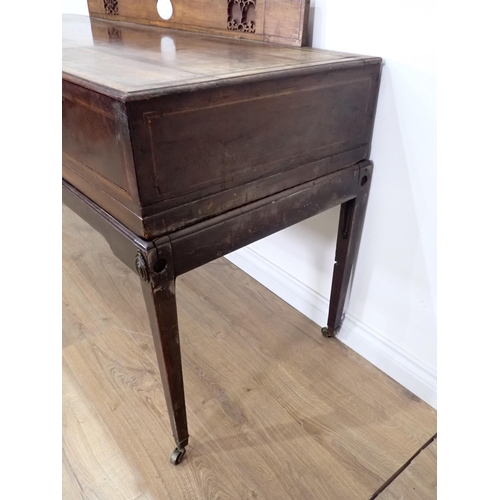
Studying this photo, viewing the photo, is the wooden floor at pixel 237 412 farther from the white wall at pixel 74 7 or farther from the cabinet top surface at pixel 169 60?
the white wall at pixel 74 7

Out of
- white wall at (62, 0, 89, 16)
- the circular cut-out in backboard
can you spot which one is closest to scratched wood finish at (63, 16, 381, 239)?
the circular cut-out in backboard

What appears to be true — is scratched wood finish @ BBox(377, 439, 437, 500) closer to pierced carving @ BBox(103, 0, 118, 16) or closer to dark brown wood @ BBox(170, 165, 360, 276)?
dark brown wood @ BBox(170, 165, 360, 276)

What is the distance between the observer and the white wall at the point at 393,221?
2.84ft

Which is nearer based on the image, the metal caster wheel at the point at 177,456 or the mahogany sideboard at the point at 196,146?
the mahogany sideboard at the point at 196,146

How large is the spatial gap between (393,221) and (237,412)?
0.64m

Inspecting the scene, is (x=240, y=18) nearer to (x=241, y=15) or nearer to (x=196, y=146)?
(x=241, y=15)

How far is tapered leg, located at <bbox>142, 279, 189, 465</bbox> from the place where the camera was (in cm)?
75

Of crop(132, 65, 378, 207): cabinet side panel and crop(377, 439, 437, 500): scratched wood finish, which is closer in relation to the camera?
crop(132, 65, 378, 207): cabinet side panel

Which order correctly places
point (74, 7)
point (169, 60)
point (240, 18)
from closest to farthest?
point (169, 60)
point (240, 18)
point (74, 7)

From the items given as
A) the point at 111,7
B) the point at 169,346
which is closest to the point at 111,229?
the point at 169,346

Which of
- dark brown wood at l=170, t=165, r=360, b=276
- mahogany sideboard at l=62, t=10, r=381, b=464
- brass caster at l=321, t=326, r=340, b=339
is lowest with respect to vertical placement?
brass caster at l=321, t=326, r=340, b=339

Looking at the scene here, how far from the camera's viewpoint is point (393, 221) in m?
1.05

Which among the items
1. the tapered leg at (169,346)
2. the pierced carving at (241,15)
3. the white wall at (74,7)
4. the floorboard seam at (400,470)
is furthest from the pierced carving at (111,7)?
the floorboard seam at (400,470)

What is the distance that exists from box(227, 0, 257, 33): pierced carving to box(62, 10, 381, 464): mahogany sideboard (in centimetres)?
8
